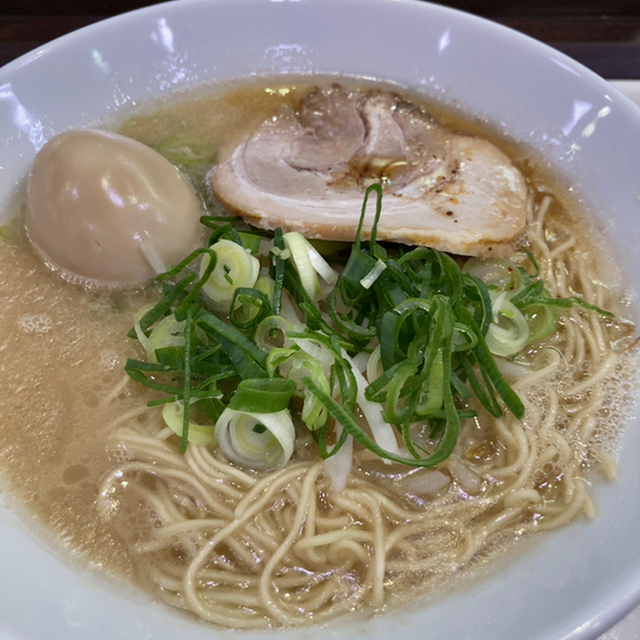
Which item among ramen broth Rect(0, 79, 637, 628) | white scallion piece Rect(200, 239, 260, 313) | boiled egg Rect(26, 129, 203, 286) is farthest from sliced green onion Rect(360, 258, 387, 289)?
boiled egg Rect(26, 129, 203, 286)

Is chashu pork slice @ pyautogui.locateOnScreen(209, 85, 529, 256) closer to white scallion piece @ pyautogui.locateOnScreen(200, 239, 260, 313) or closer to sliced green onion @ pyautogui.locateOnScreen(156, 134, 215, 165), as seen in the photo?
sliced green onion @ pyautogui.locateOnScreen(156, 134, 215, 165)

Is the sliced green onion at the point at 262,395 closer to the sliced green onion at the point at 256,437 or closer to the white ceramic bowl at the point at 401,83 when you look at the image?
→ the sliced green onion at the point at 256,437

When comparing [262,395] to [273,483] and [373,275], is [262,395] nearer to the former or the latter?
[273,483]

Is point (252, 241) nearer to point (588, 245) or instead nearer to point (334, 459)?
point (334, 459)

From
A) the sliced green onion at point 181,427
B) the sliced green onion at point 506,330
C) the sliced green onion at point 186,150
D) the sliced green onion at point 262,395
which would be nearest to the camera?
the sliced green onion at point 262,395

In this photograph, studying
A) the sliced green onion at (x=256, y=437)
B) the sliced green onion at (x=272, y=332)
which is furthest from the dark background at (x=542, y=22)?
the sliced green onion at (x=256, y=437)

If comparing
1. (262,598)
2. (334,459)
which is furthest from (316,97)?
(262,598)

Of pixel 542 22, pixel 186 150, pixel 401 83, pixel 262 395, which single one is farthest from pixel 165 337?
pixel 542 22
